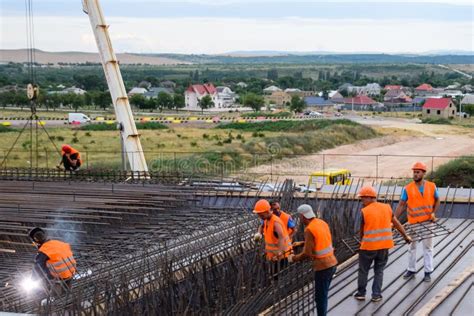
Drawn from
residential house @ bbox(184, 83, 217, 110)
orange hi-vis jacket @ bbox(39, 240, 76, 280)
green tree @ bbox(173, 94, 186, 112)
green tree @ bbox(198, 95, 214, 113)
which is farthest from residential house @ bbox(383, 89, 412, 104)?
orange hi-vis jacket @ bbox(39, 240, 76, 280)

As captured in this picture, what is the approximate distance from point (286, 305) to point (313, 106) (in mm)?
122514

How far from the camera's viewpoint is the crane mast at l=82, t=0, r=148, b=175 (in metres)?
21.3

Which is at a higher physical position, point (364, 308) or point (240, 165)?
point (364, 308)

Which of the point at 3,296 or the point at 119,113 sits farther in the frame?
the point at 119,113

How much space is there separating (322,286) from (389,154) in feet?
164

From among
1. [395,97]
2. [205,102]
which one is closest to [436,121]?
[205,102]

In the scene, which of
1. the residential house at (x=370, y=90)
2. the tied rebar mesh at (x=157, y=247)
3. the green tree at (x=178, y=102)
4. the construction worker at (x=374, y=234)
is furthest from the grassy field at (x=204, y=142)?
the residential house at (x=370, y=90)

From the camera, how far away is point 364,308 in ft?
33.4

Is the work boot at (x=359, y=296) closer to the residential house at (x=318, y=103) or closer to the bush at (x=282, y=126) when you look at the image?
the bush at (x=282, y=126)

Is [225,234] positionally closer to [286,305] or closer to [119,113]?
[286,305]

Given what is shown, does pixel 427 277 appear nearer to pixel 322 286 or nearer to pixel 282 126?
pixel 322 286

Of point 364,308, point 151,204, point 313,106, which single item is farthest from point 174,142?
point 313,106

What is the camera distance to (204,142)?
61250 millimetres

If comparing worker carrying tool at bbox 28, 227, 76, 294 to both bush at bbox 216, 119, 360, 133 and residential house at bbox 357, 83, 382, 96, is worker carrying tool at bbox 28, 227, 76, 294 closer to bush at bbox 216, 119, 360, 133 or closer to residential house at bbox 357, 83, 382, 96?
bush at bbox 216, 119, 360, 133
